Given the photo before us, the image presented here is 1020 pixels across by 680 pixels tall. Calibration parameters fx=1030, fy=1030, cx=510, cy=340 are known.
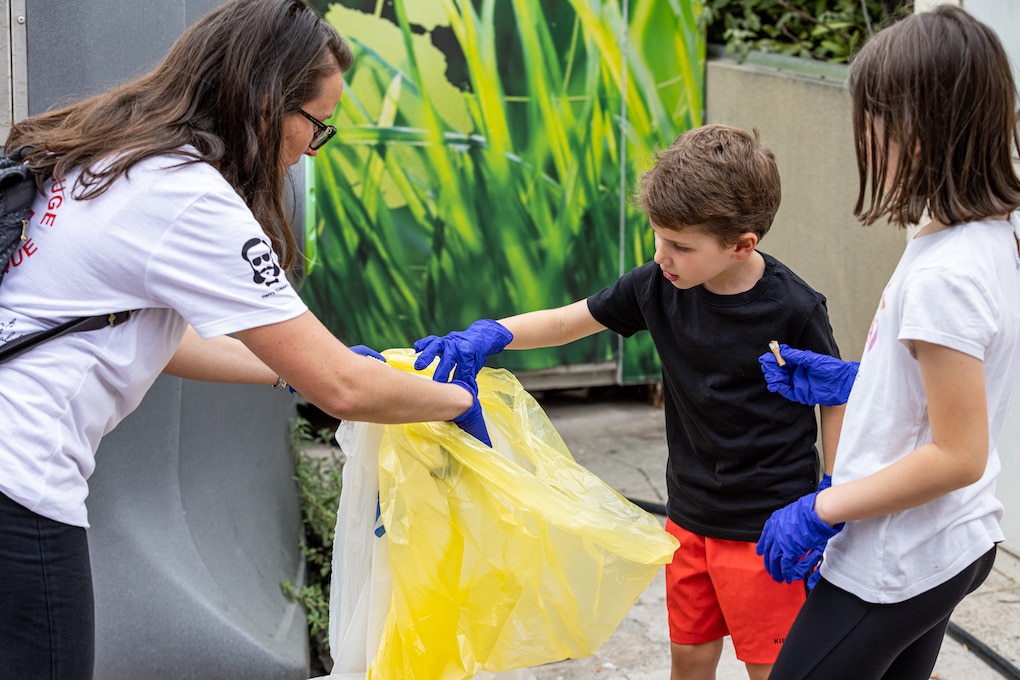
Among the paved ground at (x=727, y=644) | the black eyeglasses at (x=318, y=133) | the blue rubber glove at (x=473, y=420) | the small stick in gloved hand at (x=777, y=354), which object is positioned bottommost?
the paved ground at (x=727, y=644)

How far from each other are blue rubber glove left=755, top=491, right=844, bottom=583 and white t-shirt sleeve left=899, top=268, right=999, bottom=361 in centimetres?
29

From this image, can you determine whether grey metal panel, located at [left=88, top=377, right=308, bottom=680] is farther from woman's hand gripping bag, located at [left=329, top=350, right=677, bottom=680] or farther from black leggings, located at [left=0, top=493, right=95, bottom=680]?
black leggings, located at [left=0, top=493, right=95, bottom=680]

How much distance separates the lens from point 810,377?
175 centimetres

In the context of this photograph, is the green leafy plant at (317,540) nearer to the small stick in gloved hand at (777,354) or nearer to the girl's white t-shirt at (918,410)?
the small stick in gloved hand at (777,354)

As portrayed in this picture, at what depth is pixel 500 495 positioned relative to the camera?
5.86 ft

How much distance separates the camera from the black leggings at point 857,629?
1410 millimetres

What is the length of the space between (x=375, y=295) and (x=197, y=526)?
7.29ft

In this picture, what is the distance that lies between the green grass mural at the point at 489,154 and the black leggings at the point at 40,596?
3.11 m

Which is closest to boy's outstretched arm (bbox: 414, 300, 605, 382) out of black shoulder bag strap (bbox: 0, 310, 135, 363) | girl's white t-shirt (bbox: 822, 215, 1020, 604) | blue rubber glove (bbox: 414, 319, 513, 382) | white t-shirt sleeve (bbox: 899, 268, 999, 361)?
blue rubber glove (bbox: 414, 319, 513, 382)

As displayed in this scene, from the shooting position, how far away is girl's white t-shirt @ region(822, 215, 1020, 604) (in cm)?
131

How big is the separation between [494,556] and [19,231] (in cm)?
92

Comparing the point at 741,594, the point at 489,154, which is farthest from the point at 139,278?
the point at 489,154

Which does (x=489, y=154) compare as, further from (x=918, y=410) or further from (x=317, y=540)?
(x=918, y=410)

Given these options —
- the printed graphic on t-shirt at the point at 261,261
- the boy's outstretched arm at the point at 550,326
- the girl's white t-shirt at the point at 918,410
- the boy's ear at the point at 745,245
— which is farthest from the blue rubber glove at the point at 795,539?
the printed graphic on t-shirt at the point at 261,261
